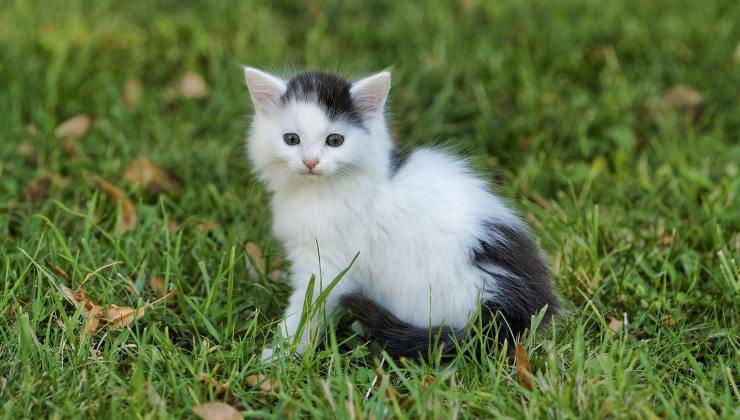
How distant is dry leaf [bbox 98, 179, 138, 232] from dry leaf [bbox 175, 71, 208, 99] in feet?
3.98

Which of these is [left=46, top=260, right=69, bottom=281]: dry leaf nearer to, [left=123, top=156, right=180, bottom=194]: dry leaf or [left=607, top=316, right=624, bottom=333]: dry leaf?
[left=123, top=156, right=180, bottom=194]: dry leaf

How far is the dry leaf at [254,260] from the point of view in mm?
3680

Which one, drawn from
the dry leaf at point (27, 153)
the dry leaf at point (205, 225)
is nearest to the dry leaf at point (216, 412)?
the dry leaf at point (205, 225)

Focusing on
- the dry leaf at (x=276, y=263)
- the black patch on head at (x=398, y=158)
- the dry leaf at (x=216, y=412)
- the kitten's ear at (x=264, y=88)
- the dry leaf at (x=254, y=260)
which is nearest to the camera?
the dry leaf at (x=216, y=412)

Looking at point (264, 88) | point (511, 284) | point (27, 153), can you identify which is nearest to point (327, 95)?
point (264, 88)

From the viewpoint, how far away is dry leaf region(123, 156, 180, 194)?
14.6 feet


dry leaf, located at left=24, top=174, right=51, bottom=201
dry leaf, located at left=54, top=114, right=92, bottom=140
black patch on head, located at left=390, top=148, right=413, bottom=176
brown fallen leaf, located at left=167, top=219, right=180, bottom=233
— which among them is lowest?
brown fallen leaf, located at left=167, top=219, right=180, bottom=233

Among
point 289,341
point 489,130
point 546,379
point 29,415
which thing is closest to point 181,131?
point 489,130

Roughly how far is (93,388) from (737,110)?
13.4ft

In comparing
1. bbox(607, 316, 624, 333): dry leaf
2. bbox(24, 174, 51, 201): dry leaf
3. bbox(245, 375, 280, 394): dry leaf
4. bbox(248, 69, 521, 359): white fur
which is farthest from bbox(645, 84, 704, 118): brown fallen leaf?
bbox(24, 174, 51, 201): dry leaf

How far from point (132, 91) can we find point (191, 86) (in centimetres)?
38

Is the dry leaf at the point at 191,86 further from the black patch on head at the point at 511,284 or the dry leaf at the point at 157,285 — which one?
the black patch on head at the point at 511,284

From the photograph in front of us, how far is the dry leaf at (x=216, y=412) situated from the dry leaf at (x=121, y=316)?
62cm

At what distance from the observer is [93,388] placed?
9.19ft
